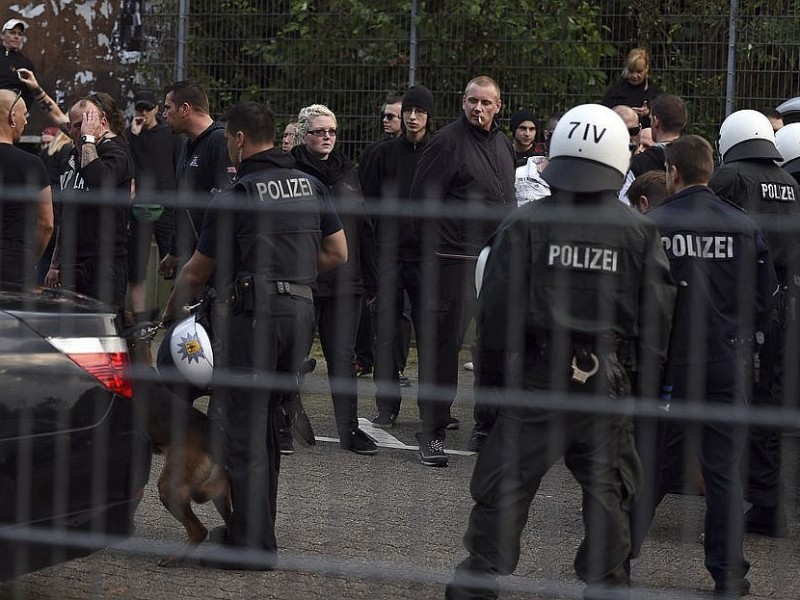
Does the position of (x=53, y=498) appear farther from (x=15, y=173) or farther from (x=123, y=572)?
(x=15, y=173)

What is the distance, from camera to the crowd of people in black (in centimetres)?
397

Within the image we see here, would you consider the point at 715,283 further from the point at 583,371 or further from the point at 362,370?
the point at 362,370

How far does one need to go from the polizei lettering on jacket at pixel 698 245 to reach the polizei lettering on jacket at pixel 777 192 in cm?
191

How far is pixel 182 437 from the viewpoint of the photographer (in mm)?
4992

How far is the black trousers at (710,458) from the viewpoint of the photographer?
3797 millimetres

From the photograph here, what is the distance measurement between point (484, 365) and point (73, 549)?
54.3 inches

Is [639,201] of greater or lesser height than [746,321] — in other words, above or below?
above

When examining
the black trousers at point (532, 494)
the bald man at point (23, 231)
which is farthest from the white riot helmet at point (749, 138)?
the bald man at point (23, 231)

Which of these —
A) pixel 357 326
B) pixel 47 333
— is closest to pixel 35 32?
pixel 357 326

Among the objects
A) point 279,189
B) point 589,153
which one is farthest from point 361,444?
point 589,153

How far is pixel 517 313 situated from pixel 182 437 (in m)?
1.43

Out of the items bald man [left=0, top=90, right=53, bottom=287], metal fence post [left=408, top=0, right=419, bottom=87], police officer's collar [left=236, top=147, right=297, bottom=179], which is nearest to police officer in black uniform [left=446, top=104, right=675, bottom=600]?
bald man [left=0, top=90, right=53, bottom=287]

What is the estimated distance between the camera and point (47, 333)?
4621 millimetres

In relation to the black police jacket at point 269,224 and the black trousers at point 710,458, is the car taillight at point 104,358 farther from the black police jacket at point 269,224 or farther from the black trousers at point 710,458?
the black trousers at point 710,458
